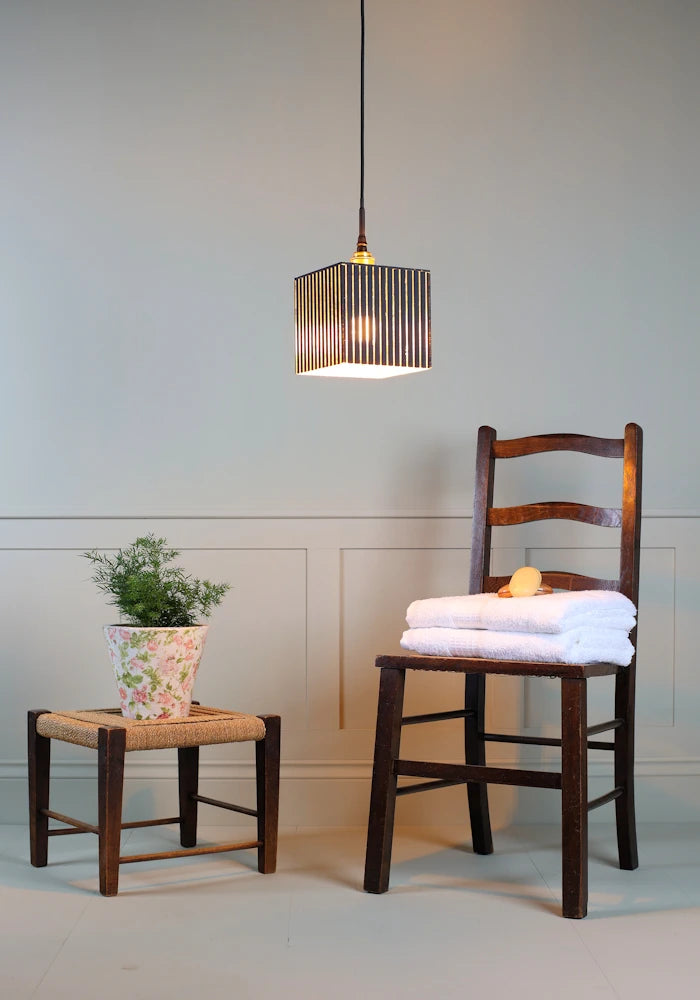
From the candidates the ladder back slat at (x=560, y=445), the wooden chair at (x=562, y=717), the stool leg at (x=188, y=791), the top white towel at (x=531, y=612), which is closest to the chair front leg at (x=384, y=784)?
the wooden chair at (x=562, y=717)

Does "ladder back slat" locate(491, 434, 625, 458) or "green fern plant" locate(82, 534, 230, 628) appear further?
"ladder back slat" locate(491, 434, 625, 458)

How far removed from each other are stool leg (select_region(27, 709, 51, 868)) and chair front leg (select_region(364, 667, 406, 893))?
70cm

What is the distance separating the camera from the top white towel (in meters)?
1.98

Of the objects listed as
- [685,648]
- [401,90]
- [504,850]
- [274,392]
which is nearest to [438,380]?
[274,392]

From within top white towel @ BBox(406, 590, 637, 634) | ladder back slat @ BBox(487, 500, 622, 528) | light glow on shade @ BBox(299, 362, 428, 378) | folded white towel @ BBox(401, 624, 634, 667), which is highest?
light glow on shade @ BBox(299, 362, 428, 378)

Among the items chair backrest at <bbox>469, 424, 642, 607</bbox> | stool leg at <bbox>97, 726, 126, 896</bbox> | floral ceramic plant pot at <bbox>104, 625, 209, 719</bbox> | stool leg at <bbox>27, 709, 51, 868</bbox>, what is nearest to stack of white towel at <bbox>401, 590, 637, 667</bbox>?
chair backrest at <bbox>469, 424, 642, 607</bbox>

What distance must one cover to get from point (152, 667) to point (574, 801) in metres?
0.85

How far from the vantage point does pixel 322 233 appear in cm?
275

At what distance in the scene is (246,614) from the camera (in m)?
2.70

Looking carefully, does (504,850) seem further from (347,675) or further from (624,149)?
(624,149)

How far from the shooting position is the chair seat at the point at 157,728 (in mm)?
2049

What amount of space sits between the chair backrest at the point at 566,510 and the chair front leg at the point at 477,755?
22 cm

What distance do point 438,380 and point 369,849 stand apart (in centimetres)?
121

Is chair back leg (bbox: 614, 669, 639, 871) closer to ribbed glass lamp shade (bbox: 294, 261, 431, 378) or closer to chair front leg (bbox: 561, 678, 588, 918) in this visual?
chair front leg (bbox: 561, 678, 588, 918)
